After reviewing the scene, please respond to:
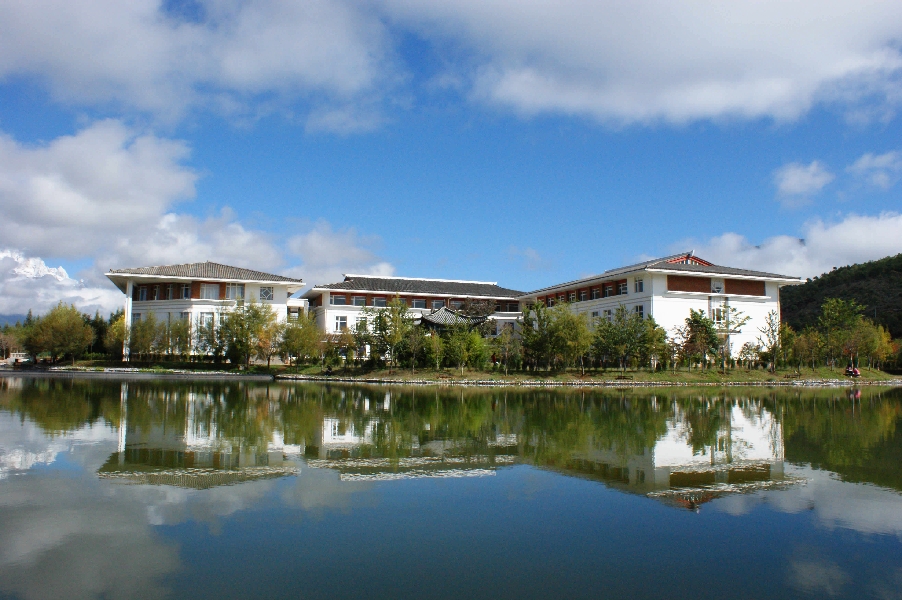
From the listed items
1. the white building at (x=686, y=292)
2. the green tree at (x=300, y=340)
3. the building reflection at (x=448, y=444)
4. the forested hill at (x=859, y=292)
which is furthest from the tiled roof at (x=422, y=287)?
the building reflection at (x=448, y=444)

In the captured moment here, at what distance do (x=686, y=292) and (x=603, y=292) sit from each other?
5813 millimetres

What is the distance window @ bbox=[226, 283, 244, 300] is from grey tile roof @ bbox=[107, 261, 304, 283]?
662 millimetres

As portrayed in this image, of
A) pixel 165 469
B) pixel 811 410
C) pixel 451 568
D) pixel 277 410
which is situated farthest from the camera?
pixel 811 410

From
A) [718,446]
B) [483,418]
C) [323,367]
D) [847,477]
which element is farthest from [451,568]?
[323,367]

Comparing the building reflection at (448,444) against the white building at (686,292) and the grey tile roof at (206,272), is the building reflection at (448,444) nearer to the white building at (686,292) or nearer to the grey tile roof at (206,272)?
the white building at (686,292)

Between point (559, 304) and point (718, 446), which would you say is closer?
point (718, 446)

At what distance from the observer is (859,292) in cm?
5491

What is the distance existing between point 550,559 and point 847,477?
5.36m

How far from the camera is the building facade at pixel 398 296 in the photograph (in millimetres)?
44656

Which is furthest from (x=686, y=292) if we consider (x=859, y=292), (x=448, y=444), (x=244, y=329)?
(x=448, y=444)

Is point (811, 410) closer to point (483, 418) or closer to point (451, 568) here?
point (483, 418)

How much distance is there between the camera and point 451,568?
484 cm

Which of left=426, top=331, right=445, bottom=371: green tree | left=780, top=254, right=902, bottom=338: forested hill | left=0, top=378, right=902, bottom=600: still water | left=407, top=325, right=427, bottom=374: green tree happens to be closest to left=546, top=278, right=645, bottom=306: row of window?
left=426, top=331, right=445, bottom=371: green tree

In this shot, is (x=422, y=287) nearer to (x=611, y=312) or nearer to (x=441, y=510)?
(x=611, y=312)
